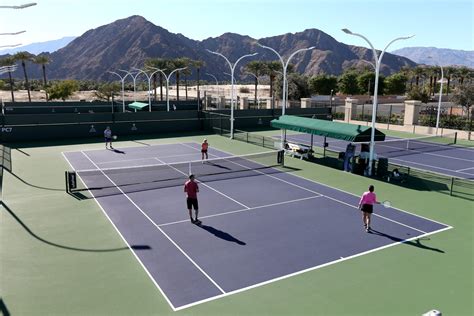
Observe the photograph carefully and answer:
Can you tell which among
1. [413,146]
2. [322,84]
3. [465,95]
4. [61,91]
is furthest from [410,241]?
[322,84]

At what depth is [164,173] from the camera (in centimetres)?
2242

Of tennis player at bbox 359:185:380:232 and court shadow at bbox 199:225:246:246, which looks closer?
court shadow at bbox 199:225:246:246

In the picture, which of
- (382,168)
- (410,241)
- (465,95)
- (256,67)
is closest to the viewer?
(410,241)

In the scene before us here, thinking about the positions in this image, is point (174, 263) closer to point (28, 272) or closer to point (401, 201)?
point (28, 272)

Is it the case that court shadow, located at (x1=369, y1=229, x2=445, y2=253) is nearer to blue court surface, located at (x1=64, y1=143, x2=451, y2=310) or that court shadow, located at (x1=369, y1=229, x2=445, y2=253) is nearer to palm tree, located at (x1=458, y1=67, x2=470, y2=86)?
blue court surface, located at (x1=64, y1=143, x2=451, y2=310)

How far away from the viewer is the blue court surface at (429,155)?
25.0 metres

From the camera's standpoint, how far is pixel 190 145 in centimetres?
3234

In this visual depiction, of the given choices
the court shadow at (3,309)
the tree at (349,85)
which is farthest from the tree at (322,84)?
the court shadow at (3,309)

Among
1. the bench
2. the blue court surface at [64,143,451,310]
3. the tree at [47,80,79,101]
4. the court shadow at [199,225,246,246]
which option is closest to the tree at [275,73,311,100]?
the tree at [47,80,79,101]

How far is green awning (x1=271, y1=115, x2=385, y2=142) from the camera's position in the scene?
23.1 metres

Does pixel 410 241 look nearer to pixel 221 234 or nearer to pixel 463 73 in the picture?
pixel 221 234

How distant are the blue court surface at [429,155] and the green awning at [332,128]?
15.2 ft

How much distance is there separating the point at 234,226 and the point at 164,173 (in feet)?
29.1

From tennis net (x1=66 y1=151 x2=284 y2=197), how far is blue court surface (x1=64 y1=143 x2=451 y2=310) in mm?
57
